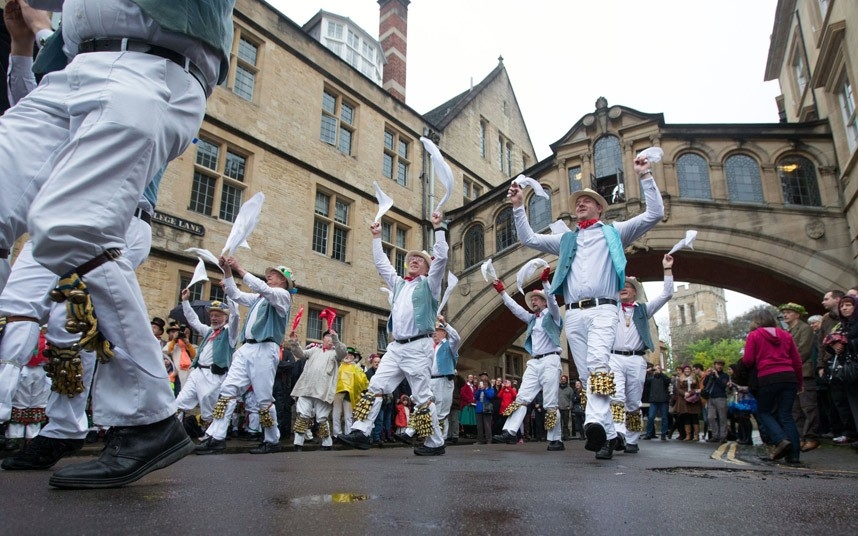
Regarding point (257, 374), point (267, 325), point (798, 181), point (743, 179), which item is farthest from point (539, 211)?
point (257, 374)

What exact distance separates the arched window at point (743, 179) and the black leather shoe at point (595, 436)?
13.7 meters

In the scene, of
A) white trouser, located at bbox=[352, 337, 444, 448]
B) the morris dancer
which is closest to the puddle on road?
white trouser, located at bbox=[352, 337, 444, 448]

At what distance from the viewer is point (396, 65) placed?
72.5 feet

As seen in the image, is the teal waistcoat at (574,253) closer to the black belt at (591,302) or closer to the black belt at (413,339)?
the black belt at (591,302)

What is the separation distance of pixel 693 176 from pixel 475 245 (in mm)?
7367

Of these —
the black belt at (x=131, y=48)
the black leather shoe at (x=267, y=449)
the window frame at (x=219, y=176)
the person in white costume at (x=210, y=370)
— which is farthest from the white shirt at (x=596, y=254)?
the window frame at (x=219, y=176)

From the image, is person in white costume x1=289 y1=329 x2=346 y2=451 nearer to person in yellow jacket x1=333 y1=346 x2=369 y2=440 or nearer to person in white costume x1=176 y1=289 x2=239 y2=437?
person in yellow jacket x1=333 y1=346 x2=369 y2=440

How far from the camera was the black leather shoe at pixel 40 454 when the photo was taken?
285 centimetres

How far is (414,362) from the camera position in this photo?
5.90m

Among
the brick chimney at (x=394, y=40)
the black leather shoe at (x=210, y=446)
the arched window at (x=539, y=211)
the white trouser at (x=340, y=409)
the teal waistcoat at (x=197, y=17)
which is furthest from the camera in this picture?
the brick chimney at (x=394, y=40)

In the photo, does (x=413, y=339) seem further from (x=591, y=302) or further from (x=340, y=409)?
(x=340, y=409)

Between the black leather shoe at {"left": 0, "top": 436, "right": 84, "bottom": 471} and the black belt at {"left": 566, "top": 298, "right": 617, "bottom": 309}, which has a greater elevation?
the black belt at {"left": 566, "top": 298, "right": 617, "bottom": 309}

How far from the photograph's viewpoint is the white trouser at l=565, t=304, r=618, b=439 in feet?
15.2

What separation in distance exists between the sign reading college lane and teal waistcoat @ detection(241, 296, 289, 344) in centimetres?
653
